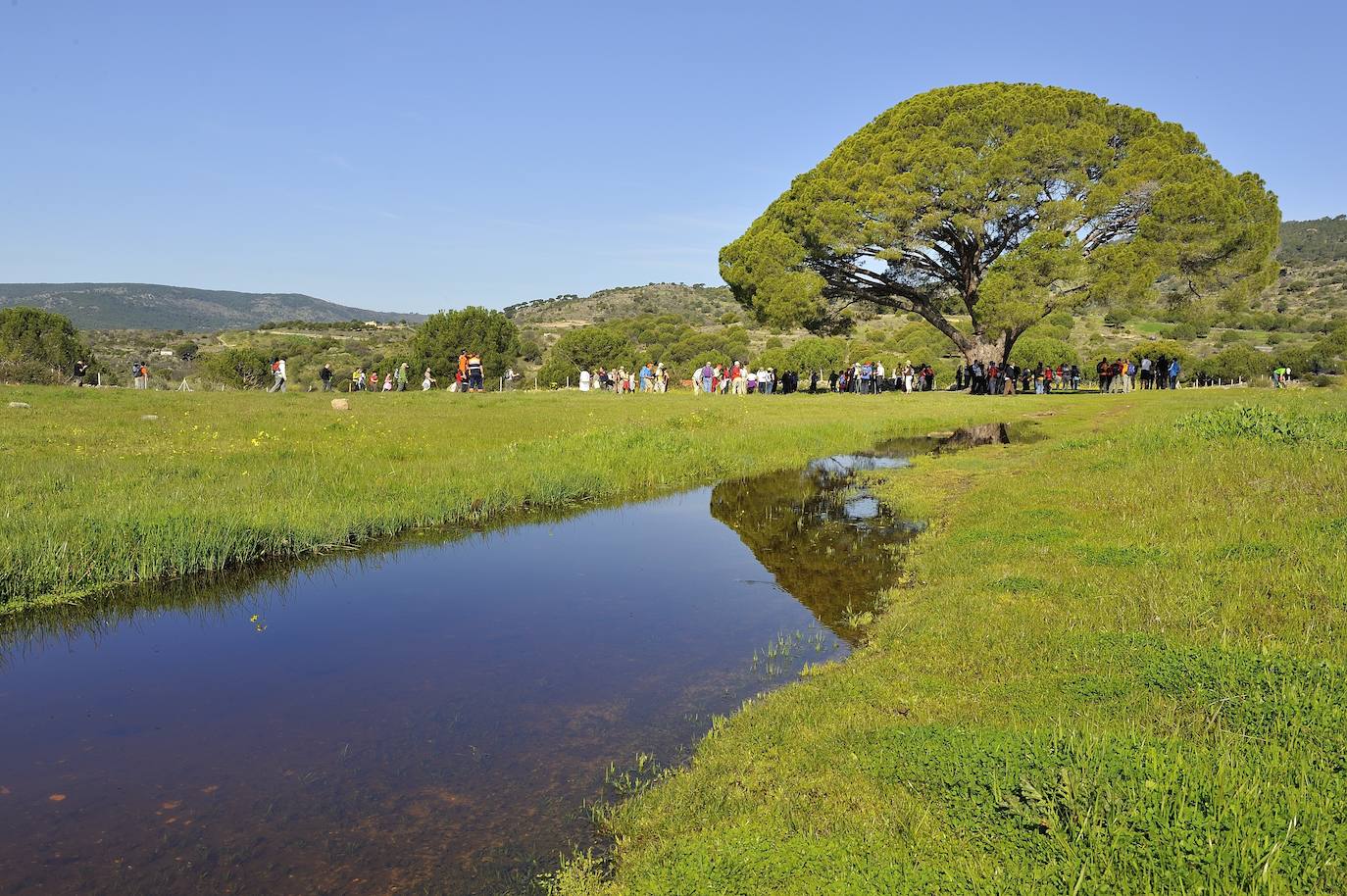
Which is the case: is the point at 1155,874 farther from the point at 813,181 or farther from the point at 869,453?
the point at 813,181

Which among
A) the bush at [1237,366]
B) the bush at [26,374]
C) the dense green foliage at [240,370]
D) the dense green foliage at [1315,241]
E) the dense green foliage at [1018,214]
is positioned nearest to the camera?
the dense green foliage at [1018,214]

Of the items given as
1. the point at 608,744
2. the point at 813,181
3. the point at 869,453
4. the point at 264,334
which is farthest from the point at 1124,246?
the point at 264,334

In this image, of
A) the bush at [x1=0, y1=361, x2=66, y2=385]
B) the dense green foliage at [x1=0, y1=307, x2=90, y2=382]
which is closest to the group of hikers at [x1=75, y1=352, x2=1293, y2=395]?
the bush at [x1=0, y1=361, x2=66, y2=385]

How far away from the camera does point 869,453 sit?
21.4 metres

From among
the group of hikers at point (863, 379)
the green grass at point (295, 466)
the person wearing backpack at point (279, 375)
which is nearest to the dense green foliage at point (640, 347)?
the group of hikers at point (863, 379)

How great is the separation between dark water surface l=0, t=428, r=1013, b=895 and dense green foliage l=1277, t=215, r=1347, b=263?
150 metres

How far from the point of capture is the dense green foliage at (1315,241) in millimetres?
125188

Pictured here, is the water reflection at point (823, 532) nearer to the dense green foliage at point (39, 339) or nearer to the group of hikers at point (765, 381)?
the group of hikers at point (765, 381)

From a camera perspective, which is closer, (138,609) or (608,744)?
(608,744)

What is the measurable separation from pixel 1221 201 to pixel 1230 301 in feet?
17.4

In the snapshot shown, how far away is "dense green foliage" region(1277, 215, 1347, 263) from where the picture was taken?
12519cm

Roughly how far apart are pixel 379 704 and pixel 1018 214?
42642 millimetres

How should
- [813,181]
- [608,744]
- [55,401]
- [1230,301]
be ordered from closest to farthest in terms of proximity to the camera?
1. [608,744]
2. [55,401]
3. [1230,301]
4. [813,181]

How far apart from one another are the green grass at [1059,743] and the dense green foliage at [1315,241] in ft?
486
